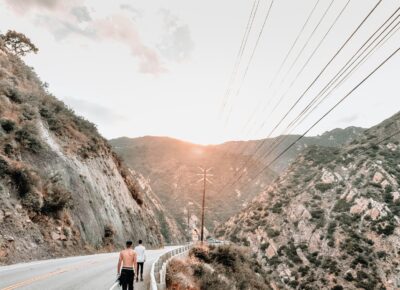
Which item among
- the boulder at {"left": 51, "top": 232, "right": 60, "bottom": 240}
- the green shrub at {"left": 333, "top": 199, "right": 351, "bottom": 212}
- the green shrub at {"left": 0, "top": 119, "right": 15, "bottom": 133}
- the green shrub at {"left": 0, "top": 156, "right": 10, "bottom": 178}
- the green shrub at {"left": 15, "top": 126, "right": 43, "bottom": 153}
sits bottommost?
the boulder at {"left": 51, "top": 232, "right": 60, "bottom": 240}

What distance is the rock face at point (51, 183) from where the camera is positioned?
2142 centimetres

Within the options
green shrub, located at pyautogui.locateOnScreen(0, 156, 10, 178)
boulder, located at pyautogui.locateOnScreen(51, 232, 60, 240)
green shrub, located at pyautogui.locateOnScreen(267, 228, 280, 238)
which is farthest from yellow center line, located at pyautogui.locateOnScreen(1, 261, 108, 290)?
green shrub, located at pyautogui.locateOnScreen(267, 228, 280, 238)

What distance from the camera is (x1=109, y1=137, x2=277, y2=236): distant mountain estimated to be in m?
128

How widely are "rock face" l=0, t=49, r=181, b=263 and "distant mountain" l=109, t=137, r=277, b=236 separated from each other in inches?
2896

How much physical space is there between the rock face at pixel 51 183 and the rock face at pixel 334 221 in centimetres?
2736

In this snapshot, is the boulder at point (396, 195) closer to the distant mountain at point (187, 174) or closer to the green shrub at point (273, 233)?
the green shrub at point (273, 233)

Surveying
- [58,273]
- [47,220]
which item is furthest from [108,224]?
[58,273]

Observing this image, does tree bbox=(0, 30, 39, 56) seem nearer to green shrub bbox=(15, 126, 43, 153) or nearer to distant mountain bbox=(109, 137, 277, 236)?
green shrub bbox=(15, 126, 43, 153)

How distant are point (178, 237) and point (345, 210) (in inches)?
1885

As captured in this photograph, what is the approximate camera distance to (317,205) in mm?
70875

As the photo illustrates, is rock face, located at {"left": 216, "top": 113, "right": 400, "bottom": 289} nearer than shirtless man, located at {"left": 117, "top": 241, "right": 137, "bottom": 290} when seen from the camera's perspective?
No

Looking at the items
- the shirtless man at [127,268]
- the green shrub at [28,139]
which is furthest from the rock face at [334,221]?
the shirtless man at [127,268]

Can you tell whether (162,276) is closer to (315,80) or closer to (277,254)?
(315,80)

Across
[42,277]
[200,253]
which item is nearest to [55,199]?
[42,277]
